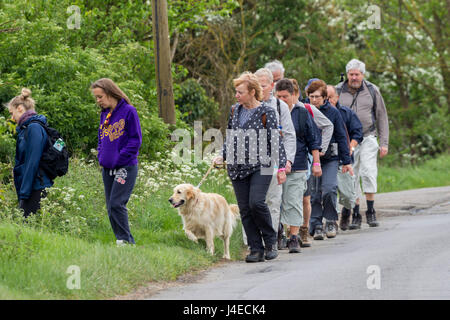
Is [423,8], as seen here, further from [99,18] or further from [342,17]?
[99,18]

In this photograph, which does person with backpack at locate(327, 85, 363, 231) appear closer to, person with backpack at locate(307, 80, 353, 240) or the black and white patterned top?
person with backpack at locate(307, 80, 353, 240)

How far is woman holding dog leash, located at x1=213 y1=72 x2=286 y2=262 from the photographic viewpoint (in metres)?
9.23

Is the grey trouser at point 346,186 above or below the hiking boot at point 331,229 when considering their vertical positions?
above

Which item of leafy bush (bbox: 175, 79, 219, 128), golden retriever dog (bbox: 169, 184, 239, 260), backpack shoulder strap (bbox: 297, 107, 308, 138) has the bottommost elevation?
golden retriever dog (bbox: 169, 184, 239, 260)

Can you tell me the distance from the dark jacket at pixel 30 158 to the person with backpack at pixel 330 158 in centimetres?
398

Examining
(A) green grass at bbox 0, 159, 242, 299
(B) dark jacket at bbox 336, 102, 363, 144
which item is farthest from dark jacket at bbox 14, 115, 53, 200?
(B) dark jacket at bbox 336, 102, 363, 144

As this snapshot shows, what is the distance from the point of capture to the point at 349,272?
832 centimetres

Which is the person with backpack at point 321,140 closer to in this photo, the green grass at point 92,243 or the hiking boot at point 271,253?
the green grass at point 92,243

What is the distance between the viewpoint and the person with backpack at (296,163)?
10.4m

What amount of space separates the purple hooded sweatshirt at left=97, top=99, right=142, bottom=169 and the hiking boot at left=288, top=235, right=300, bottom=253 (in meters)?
2.40

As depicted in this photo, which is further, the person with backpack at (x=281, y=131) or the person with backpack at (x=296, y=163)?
the person with backpack at (x=296, y=163)

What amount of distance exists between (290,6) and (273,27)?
0.98 metres

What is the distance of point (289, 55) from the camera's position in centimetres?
2950

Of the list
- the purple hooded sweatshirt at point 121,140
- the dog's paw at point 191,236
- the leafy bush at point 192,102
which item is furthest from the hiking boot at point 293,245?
the leafy bush at point 192,102
